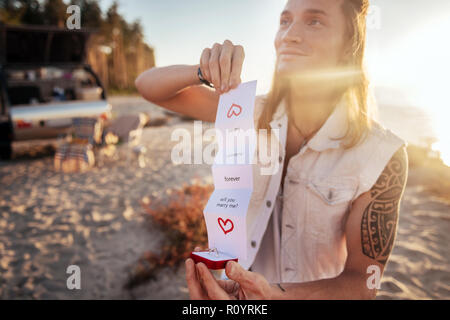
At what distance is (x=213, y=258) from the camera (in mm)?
960

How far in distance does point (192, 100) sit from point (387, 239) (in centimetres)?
135

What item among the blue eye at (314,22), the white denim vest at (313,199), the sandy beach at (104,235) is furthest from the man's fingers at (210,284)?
the sandy beach at (104,235)

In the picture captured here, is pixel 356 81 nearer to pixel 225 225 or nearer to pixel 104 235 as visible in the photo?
pixel 225 225

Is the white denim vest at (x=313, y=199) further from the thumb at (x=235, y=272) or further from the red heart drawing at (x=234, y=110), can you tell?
the red heart drawing at (x=234, y=110)

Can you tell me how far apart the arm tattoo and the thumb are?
0.73 m

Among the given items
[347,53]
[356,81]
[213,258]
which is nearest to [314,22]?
[347,53]

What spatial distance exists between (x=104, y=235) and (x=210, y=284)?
3.82 meters

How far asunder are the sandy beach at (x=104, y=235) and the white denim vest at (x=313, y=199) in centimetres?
202

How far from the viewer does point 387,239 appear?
1.37 m

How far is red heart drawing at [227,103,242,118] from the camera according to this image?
3.32 feet

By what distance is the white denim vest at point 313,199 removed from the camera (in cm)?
144

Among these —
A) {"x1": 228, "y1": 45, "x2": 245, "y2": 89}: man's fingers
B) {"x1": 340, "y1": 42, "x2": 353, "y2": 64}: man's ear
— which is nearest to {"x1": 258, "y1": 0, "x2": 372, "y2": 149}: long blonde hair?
{"x1": 340, "y1": 42, "x2": 353, "y2": 64}: man's ear

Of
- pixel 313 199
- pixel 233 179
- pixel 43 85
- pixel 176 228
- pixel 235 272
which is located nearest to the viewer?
pixel 235 272
